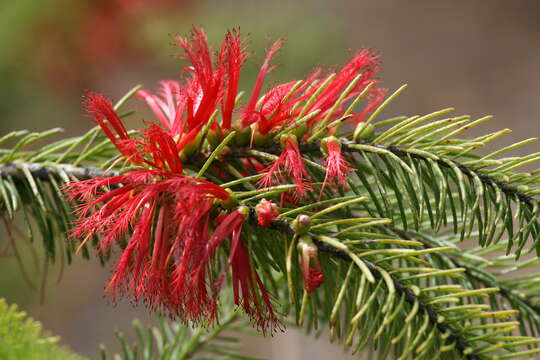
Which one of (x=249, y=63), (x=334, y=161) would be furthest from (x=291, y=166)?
(x=249, y=63)

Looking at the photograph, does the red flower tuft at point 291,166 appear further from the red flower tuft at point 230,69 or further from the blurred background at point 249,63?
the blurred background at point 249,63

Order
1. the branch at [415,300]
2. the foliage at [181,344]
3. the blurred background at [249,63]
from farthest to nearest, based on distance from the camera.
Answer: the blurred background at [249,63] → the foliage at [181,344] → the branch at [415,300]

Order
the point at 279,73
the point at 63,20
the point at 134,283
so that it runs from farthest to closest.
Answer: the point at 63,20 → the point at 279,73 → the point at 134,283

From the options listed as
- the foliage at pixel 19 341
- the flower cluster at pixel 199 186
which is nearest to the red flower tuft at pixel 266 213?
the flower cluster at pixel 199 186

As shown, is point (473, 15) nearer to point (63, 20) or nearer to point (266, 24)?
point (266, 24)

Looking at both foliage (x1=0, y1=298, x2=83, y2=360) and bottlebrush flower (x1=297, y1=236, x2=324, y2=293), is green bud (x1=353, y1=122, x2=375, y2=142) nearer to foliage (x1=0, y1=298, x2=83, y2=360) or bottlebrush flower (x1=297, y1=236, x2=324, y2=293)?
bottlebrush flower (x1=297, y1=236, x2=324, y2=293)

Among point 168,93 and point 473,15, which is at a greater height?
point 473,15

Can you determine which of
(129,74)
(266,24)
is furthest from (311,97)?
(129,74)
